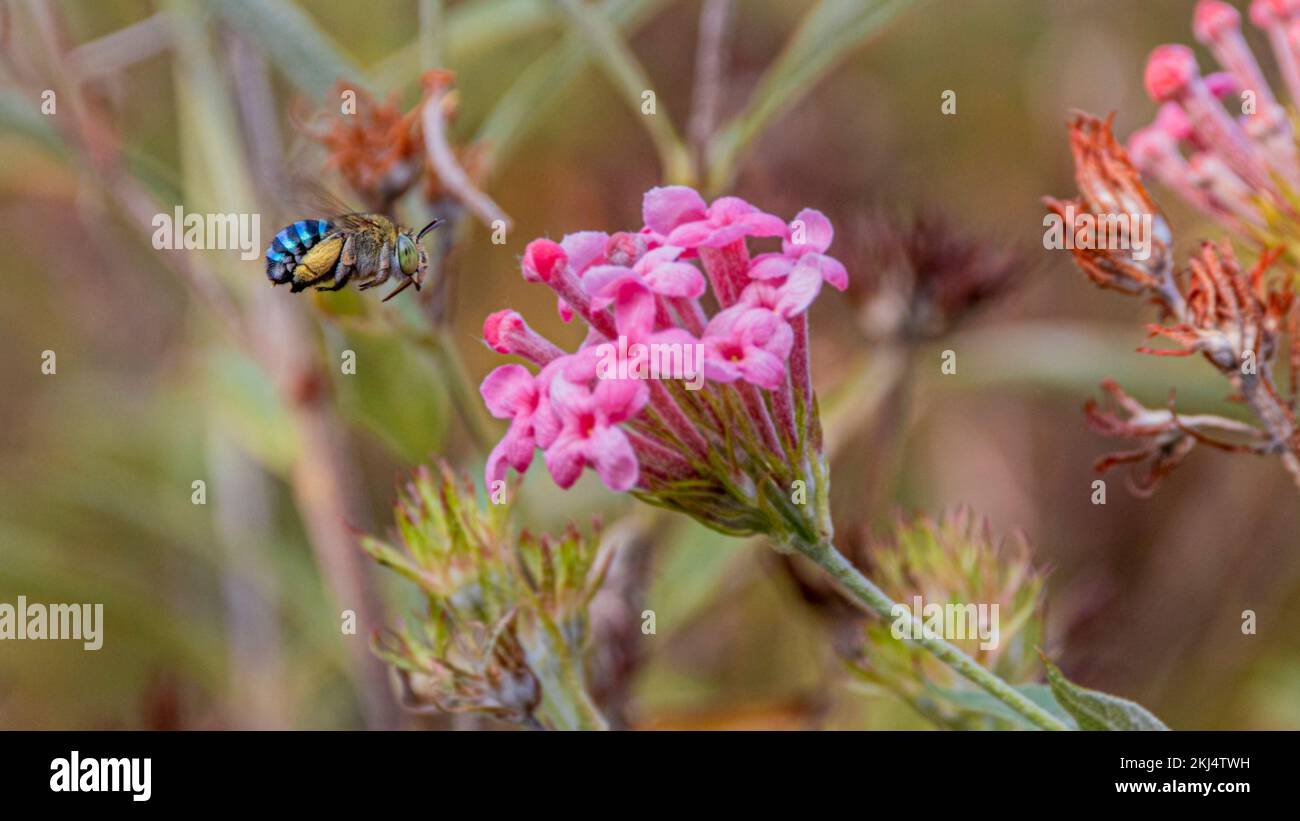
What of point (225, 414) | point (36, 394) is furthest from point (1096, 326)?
point (36, 394)

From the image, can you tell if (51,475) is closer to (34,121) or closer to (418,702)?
(34,121)

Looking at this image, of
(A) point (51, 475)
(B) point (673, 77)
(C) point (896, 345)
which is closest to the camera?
(C) point (896, 345)

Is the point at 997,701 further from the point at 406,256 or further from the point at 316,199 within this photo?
the point at 316,199

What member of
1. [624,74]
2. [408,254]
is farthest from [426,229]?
[624,74]

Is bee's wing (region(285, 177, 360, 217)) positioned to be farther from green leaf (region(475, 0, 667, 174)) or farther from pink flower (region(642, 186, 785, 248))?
pink flower (region(642, 186, 785, 248))

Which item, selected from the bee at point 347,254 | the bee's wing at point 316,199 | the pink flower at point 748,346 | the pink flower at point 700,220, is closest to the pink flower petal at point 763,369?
the pink flower at point 748,346

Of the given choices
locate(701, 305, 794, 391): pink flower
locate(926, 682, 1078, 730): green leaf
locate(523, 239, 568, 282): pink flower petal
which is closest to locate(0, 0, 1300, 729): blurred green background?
locate(926, 682, 1078, 730): green leaf
